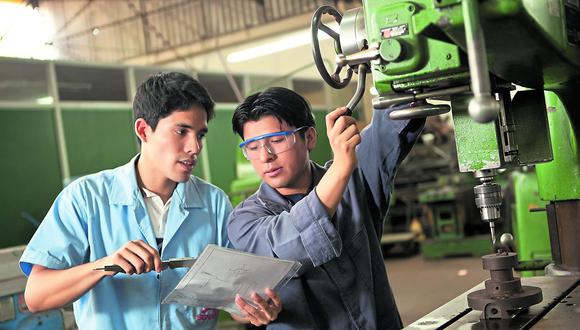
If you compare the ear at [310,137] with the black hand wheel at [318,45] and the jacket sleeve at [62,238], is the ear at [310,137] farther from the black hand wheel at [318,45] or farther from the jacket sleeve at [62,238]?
the jacket sleeve at [62,238]

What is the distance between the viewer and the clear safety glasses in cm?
129

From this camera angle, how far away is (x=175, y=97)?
1374mm

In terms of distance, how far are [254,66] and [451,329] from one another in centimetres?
827

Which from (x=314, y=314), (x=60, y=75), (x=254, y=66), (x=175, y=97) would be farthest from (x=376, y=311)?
(x=254, y=66)

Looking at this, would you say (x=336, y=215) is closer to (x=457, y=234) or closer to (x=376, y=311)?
(x=376, y=311)

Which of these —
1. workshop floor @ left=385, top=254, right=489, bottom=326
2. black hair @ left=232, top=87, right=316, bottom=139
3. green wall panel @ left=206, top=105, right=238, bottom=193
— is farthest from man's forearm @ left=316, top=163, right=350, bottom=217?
green wall panel @ left=206, top=105, right=238, bottom=193

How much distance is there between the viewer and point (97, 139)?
4809 mm

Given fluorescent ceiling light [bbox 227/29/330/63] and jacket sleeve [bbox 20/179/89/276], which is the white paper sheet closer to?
jacket sleeve [bbox 20/179/89/276]

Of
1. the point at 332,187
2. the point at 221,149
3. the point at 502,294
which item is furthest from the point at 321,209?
the point at 221,149

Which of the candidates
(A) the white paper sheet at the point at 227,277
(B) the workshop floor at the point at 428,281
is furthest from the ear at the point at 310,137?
(B) the workshop floor at the point at 428,281

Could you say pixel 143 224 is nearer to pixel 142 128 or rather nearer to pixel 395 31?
pixel 142 128

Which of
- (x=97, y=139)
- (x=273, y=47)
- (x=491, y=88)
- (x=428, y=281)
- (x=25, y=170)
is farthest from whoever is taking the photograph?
(x=273, y=47)

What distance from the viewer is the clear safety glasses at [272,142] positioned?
129 centimetres

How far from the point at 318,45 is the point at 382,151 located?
30 centimetres
